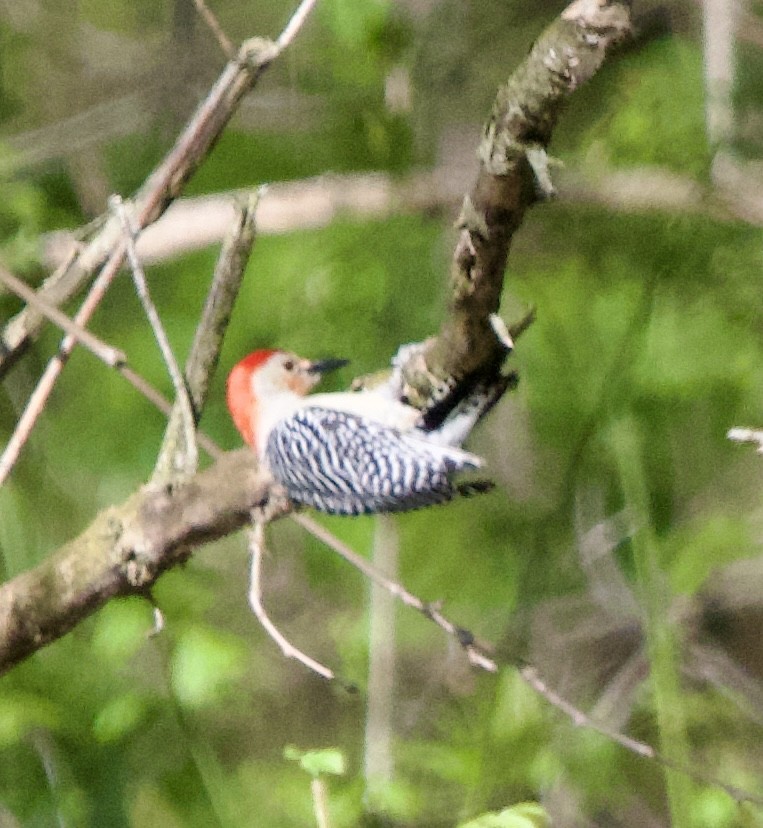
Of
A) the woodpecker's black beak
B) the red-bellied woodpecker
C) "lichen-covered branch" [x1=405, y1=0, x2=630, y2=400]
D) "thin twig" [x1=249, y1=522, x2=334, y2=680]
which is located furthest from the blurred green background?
"lichen-covered branch" [x1=405, y1=0, x2=630, y2=400]

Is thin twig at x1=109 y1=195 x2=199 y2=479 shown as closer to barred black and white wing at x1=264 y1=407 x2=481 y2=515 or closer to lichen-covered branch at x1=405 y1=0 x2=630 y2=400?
barred black and white wing at x1=264 y1=407 x2=481 y2=515

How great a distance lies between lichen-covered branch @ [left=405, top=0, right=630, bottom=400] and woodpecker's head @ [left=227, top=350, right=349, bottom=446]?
0.41 meters

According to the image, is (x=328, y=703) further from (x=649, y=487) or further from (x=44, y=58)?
(x=44, y=58)

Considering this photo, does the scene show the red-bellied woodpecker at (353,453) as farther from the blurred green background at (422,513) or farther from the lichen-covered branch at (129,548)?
the blurred green background at (422,513)

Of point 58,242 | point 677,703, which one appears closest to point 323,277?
point 58,242

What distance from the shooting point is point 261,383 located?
93 centimetres

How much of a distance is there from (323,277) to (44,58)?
490mm

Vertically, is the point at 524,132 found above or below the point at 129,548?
above

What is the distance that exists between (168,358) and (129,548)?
22 cm

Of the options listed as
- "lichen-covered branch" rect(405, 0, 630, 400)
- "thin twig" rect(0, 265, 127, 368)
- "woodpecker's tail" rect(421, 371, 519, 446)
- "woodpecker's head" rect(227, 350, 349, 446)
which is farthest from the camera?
"woodpecker's head" rect(227, 350, 349, 446)

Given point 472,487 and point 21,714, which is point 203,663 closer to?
point 21,714

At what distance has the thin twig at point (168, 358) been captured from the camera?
68cm

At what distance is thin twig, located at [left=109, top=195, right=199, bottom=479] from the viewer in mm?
685

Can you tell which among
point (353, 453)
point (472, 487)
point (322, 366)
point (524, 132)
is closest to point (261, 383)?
point (322, 366)
